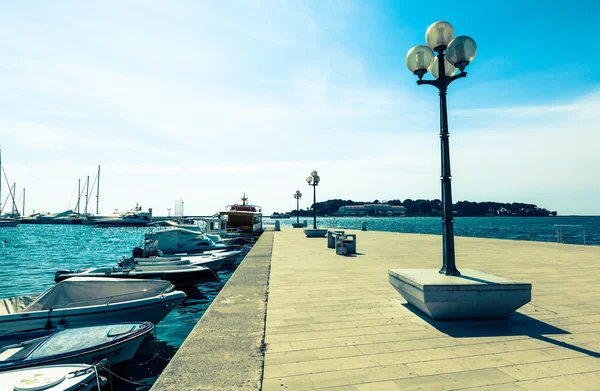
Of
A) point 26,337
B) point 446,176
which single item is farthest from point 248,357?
point 26,337

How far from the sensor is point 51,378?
457cm

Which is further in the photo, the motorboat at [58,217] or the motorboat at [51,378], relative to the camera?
the motorboat at [58,217]

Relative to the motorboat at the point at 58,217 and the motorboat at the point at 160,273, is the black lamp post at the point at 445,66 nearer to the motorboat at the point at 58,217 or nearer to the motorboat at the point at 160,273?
the motorboat at the point at 160,273

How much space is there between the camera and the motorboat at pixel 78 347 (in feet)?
17.6

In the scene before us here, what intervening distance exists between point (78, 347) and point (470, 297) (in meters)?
6.46

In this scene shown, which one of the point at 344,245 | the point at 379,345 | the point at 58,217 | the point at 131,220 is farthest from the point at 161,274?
the point at 58,217

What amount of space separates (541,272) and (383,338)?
719 cm

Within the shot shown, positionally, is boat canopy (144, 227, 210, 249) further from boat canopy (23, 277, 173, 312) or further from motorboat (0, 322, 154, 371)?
motorboat (0, 322, 154, 371)

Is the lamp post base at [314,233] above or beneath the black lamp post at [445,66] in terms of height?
beneath

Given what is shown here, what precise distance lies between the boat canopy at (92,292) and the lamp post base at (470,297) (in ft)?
23.7

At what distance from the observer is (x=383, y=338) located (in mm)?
4488

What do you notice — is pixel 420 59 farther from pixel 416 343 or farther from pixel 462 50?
pixel 416 343

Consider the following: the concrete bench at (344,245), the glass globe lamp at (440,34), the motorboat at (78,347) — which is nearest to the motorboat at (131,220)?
the concrete bench at (344,245)

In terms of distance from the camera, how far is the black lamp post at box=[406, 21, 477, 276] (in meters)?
5.61
